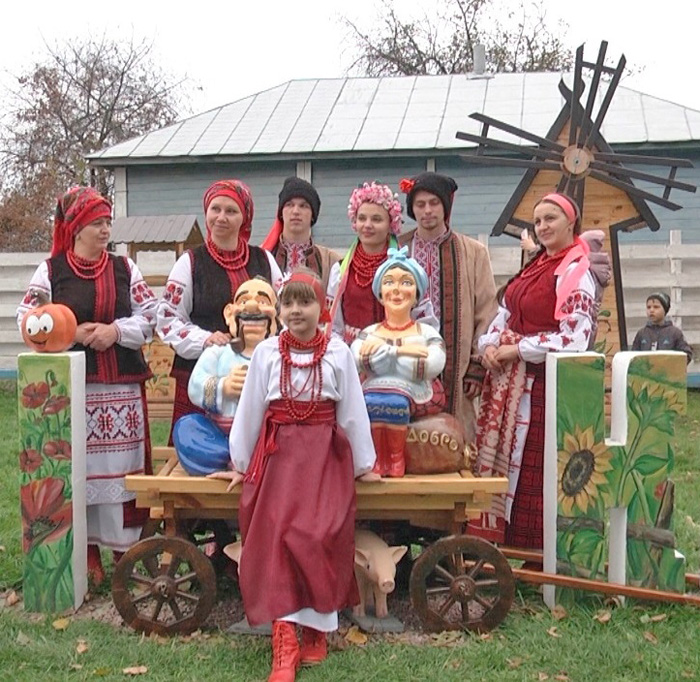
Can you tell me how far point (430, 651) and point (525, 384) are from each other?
4.05 feet

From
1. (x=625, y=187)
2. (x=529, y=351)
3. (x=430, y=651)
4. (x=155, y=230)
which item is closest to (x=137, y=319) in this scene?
(x=529, y=351)

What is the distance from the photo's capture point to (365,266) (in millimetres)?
4152

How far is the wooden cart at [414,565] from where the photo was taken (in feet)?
11.8

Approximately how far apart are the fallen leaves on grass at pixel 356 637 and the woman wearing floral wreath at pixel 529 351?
82 centimetres

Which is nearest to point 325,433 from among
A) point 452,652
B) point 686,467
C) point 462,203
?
point 452,652

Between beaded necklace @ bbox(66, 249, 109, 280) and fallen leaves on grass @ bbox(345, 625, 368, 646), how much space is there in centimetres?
188

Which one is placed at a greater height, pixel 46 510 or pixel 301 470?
pixel 301 470

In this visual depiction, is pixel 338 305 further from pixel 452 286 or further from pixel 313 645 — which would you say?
pixel 313 645

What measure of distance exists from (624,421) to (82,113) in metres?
23.6

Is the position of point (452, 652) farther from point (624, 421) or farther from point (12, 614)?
point (12, 614)

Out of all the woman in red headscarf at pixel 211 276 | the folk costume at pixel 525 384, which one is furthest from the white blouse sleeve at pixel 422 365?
the woman in red headscarf at pixel 211 276

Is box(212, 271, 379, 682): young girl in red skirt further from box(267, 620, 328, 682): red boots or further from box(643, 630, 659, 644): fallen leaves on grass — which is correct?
box(643, 630, 659, 644): fallen leaves on grass

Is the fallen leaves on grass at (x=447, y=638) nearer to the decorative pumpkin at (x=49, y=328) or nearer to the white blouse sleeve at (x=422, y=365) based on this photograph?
the white blouse sleeve at (x=422, y=365)

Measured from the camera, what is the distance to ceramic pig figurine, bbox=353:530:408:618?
362cm
